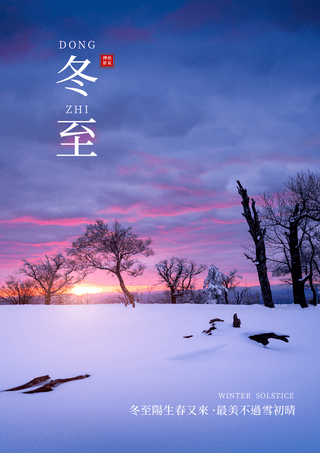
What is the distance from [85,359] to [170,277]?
33.5 meters

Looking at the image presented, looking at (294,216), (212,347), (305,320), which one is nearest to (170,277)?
(294,216)

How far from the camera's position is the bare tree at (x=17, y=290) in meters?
38.1

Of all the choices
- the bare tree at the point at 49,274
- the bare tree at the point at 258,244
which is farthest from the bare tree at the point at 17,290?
the bare tree at the point at 258,244

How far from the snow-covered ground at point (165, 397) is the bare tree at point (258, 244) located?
9114 millimetres

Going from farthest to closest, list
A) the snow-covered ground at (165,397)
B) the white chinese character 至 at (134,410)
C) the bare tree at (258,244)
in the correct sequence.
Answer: the bare tree at (258,244), the white chinese character 至 at (134,410), the snow-covered ground at (165,397)

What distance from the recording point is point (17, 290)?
3931cm

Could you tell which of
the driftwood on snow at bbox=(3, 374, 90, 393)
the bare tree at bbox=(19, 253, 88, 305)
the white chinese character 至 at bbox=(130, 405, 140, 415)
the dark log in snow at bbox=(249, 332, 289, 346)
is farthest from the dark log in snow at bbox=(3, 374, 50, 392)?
the bare tree at bbox=(19, 253, 88, 305)

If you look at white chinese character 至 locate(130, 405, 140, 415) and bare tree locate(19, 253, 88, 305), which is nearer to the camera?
white chinese character 至 locate(130, 405, 140, 415)

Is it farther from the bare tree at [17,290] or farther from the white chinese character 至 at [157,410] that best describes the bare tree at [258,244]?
the bare tree at [17,290]

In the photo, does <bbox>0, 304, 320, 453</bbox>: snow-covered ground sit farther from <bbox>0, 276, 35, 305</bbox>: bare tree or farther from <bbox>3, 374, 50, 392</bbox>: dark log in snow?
<bbox>0, 276, 35, 305</bbox>: bare tree

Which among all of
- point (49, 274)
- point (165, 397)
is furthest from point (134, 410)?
point (49, 274)

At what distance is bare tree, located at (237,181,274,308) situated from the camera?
1461cm

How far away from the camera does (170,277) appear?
37.8 metres

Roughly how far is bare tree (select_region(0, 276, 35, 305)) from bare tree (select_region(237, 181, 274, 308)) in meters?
32.0
